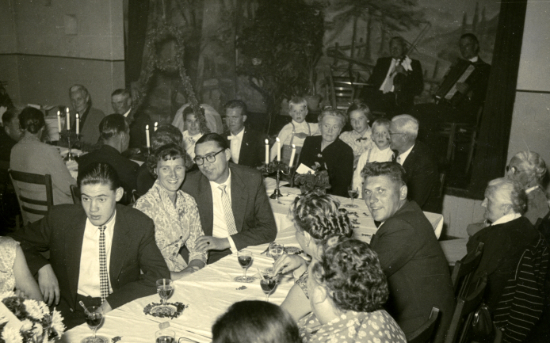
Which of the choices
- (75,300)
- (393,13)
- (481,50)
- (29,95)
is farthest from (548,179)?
(29,95)

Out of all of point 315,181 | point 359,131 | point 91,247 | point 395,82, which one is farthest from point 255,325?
point 395,82

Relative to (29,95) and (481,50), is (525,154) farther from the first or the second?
(29,95)

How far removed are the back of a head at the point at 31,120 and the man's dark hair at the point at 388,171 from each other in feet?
10.6

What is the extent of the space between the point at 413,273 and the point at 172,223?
1.56 meters

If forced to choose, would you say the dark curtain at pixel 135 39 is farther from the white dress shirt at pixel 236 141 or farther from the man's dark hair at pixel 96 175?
the man's dark hair at pixel 96 175

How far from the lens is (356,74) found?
980 centimetres

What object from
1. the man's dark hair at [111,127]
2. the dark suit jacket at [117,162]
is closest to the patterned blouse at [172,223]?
the dark suit jacket at [117,162]

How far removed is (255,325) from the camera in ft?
4.25

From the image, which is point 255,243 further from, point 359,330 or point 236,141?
point 236,141

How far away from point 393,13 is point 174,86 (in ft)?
15.9

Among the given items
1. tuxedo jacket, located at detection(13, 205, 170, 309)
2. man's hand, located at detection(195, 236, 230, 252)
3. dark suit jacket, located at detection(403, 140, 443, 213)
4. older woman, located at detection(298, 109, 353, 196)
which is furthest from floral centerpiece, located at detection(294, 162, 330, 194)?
tuxedo jacket, located at detection(13, 205, 170, 309)

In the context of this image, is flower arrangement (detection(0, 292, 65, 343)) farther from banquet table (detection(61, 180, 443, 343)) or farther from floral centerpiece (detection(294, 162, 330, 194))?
floral centerpiece (detection(294, 162, 330, 194))

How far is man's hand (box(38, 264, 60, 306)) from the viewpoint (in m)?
2.47

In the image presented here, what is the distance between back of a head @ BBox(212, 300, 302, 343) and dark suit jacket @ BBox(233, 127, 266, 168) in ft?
14.2
